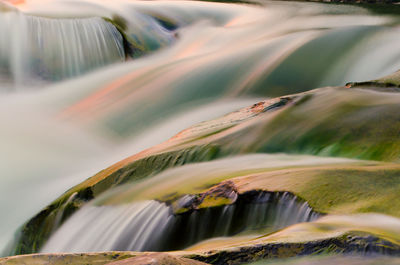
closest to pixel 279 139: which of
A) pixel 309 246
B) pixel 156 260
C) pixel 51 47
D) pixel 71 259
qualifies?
pixel 309 246

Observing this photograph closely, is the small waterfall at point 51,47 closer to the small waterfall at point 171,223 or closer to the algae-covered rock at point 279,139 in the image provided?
the algae-covered rock at point 279,139

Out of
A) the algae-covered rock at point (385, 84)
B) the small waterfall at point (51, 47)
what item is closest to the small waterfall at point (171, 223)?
the algae-covered rock at point (385, 84)

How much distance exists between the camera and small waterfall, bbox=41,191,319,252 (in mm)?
3223

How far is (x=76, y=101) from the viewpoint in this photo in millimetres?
7359

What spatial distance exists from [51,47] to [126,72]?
3.60 ft

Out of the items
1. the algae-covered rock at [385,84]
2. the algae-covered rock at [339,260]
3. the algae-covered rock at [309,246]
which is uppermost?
the algae-covered rock at [385,84]

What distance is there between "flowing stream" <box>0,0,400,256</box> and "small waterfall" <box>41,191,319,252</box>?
3.21 feet

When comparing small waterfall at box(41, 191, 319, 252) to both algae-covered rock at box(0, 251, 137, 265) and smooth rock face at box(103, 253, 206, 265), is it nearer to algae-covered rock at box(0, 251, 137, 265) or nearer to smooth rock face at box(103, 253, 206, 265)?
algae-covered rock at box(0, 251, 137, 265)

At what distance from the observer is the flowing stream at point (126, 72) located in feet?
20.0

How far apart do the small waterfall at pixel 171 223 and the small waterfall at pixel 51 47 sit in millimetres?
4284

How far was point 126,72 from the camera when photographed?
7.98m

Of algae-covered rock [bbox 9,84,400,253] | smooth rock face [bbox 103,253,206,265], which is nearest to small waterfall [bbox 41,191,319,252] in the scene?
algae-covered rock [bbox 9,84,400,253]

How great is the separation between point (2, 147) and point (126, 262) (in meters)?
4.47

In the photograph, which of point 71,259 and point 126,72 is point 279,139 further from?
point 126,72
